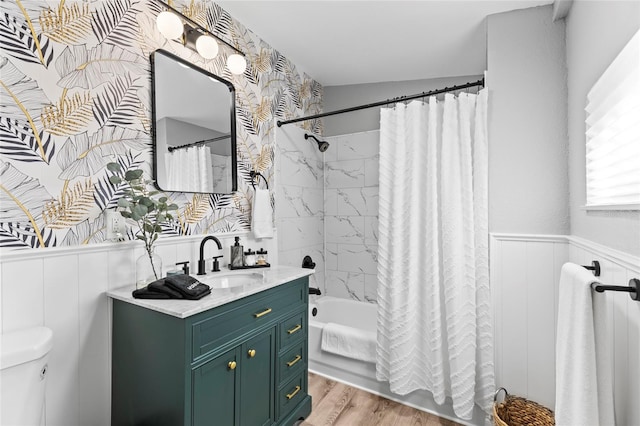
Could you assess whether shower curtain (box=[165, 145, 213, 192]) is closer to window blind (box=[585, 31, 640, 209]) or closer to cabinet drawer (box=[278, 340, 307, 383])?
cabinet drawer (box=[278, 340, 307, 383])

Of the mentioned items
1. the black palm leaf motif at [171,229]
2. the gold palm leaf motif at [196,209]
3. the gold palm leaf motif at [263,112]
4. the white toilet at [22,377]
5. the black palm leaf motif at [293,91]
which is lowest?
the white toilet at [22,377]

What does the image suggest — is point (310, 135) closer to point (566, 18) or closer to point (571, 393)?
point (566, 18)

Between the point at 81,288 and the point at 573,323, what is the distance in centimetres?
186

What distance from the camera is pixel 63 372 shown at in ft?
4.17

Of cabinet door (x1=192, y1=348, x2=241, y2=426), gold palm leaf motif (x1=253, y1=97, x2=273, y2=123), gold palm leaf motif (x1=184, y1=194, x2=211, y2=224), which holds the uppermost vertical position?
gold palm leaf motif (x1=253, y1=97, x2=273, y2=123)

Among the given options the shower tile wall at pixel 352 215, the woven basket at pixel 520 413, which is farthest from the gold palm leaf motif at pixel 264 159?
the woven basket at pixel 520 413

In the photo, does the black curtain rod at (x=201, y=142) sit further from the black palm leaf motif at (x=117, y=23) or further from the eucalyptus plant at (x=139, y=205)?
the black palm leaf motif at (x=117, y=23)

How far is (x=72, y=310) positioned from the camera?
129cm

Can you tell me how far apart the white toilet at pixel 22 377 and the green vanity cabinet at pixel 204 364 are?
330mm

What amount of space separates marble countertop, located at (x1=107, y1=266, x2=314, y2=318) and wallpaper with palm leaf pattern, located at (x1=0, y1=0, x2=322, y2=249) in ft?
0.98

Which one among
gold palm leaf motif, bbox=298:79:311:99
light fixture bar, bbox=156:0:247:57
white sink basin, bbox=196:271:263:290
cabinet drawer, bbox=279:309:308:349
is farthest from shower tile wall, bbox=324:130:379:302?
white sink basin, bbox=196:271:263:290

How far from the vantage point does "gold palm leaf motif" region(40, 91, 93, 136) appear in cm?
124

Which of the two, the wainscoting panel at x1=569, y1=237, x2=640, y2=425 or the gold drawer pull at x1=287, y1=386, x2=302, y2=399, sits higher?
the wainscoting panel at x1=569, y1=237, x2=640, y2=425

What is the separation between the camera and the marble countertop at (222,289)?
1.22 m
